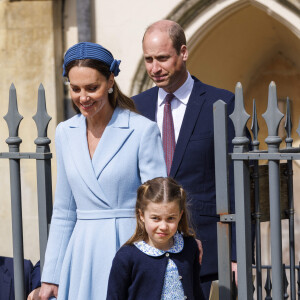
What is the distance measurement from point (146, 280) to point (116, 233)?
0.24 metres

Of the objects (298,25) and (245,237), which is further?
(298,25)

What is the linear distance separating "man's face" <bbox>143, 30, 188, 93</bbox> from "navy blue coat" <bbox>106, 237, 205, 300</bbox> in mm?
942

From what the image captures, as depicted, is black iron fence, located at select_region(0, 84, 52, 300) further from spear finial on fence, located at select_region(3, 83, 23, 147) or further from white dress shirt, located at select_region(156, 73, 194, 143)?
white dress shirt, located at select_region(156, 73, 194, 143)

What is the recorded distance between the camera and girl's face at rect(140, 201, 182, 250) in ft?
10.0

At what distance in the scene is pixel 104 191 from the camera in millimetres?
3248

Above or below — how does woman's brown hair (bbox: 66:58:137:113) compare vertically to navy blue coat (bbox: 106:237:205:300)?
above

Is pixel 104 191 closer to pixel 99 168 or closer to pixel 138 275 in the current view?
pixel 99 168

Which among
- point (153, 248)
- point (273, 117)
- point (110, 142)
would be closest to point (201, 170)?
point (273, 117)

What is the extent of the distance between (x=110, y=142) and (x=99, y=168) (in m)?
0.11

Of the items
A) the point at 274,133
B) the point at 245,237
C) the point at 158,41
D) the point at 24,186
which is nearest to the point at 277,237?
the point at 245,237

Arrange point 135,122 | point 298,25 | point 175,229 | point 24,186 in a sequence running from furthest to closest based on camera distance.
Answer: point 24,186
point 298,25
point 135,122
point 175,229

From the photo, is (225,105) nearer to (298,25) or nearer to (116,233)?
(116,233)

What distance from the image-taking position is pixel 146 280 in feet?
10.2

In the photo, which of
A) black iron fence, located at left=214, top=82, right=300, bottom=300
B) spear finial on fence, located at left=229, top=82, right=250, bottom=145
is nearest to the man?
black iron fence, located at left=214, top=82, right=300, bottom=300
